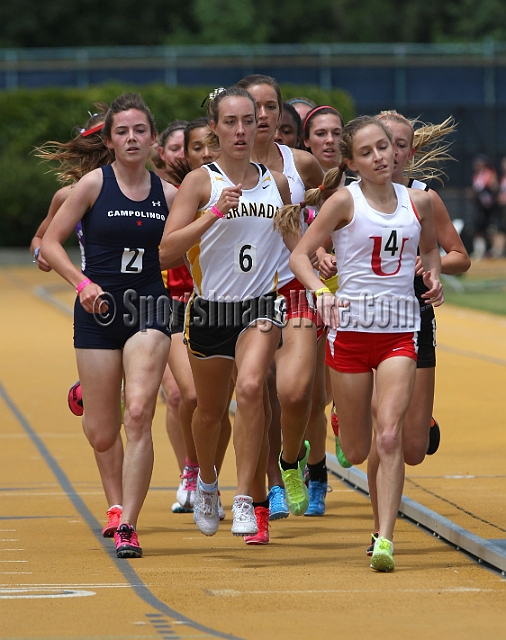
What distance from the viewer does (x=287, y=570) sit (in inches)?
264

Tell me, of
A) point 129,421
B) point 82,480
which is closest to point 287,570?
point 129,421

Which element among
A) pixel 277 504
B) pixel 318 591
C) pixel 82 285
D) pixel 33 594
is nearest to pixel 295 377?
pixel 277 504

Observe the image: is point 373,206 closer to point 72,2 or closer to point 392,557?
point 392,557

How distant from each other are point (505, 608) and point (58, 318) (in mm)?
17455

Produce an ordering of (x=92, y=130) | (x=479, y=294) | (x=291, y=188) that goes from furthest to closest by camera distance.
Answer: (x=479, y=294), (x=92, y=130), (x=291, y=188)

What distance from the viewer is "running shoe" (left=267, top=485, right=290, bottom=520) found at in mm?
8203

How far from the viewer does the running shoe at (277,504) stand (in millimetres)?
8203

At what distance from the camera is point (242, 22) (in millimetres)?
60906

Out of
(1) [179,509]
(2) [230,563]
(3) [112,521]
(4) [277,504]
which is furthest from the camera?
(1) [179,509]

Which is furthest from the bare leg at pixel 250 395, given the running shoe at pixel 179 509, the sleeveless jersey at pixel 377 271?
the running shoe at pixel 179 509

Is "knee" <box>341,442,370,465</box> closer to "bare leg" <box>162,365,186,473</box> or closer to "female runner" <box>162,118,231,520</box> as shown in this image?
"female runner" <box>162,118,231,520</box>

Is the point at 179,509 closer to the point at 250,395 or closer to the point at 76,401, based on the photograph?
the point at 76,401

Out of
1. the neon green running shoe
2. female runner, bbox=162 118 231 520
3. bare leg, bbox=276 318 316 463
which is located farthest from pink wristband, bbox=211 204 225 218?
the neon green running shoe

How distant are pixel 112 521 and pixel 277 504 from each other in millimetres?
1135
